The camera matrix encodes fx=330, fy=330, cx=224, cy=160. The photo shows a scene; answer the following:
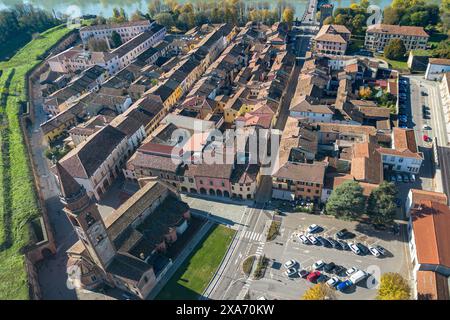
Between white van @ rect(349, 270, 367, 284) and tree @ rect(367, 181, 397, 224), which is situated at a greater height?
tree @ rect(367, 181, 397, 224)

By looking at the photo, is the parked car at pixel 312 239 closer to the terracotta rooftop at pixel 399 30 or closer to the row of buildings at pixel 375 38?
the row of buildings at pixel 375 38

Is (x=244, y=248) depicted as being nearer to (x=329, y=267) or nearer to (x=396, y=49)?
(x=329, y=267)

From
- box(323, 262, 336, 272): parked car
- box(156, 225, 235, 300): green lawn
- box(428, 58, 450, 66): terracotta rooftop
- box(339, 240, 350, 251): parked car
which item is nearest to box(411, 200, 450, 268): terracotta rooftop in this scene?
box(339, 240, 350, 251): parked car

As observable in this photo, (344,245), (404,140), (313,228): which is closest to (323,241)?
(313,228)

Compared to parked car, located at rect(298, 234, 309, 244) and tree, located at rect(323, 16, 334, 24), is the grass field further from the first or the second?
tree, located at rect(323, 16, 334, 24)

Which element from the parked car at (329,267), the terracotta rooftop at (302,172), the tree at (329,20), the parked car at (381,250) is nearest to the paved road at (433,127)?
the parked car at (381,250)

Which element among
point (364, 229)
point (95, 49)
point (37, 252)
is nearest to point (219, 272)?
point (364, 229)
